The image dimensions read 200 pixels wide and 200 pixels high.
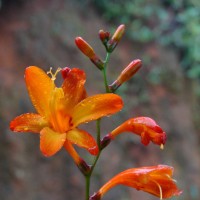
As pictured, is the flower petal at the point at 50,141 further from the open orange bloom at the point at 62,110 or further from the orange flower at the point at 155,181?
the orange flower at the point at 155,181

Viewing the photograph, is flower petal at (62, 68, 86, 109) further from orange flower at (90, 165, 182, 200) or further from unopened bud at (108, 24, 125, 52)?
orange flower at (90, 165, 182, 200)

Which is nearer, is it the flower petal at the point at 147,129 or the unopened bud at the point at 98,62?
the flower petal at the point at 147,129

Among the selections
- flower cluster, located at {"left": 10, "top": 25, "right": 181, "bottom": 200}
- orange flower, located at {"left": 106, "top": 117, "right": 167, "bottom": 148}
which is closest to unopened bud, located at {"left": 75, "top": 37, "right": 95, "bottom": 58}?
flower cluster, located at {"left": 10, "top": 25, "right": 181, "bottom": 200}

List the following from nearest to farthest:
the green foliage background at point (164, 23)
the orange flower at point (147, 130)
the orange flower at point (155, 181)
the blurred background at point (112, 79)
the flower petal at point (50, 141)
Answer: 1. the flower petal at point (50, 141)
2. the orange flower at point (147, 130)
3. the orange flower at point (155, 181)
4. the blurred background at point (112, 79)
5. the green foliage background at point (164, 23)

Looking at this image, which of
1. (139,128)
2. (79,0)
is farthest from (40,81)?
(79,0)

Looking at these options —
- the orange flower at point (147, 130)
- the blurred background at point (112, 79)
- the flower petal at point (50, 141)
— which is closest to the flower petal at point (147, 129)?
the orange flower at point (147, 130)

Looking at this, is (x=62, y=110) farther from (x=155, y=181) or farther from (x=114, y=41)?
(x=155, y=181)
